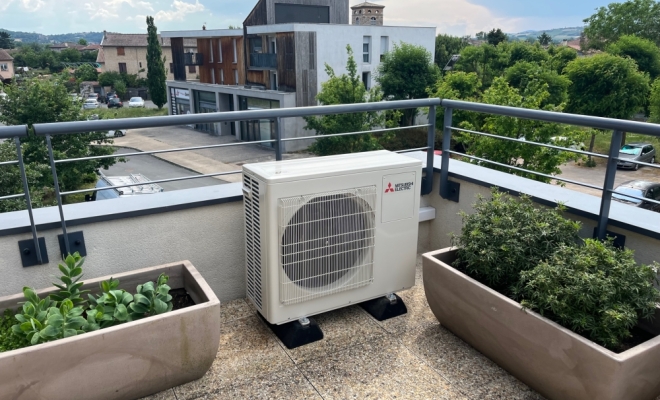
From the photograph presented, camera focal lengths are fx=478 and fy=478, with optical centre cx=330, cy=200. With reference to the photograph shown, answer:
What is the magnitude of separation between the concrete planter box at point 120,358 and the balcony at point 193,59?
38.1 meters

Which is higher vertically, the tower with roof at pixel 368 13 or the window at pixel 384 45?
the tower with roof at pixel 368 13

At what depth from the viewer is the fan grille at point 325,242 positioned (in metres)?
2.62

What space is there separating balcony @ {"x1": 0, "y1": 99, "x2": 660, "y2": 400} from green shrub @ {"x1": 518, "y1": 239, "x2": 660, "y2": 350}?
0.47 metres

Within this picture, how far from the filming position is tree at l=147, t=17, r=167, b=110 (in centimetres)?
4691

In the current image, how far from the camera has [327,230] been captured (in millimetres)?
2711

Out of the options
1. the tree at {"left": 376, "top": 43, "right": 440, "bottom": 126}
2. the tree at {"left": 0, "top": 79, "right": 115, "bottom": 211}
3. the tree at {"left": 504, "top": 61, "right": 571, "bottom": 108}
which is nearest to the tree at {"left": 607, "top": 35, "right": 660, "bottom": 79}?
the tree at {"left": 504, "top": 61, "right": 571, "bottom": 108}

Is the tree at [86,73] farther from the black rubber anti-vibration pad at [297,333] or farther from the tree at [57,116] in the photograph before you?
the black rubber anti-vibration pad at [297,333]

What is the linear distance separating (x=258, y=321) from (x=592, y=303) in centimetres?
191

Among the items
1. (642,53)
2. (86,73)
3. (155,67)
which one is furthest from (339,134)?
(86,73)

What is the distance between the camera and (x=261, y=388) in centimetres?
243

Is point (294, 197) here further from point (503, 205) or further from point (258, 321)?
point (503, 205)

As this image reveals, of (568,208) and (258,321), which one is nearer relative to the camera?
(568,208)

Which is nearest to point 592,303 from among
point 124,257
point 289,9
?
point 124,257

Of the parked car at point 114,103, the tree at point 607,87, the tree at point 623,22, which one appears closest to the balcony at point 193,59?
the parked car at point 114,103
